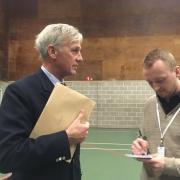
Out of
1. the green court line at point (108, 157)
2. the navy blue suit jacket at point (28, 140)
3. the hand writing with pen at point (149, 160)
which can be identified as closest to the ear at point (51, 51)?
the navy blue suit jacket at point (28, 140)

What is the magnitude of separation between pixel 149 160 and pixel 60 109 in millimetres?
630

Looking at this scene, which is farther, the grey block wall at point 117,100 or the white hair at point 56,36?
the grey block wall at point 117,100

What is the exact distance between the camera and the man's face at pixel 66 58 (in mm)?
2264

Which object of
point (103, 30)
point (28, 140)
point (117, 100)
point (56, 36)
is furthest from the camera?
point (103, 30)

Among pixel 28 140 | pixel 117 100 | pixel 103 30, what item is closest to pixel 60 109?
pixel 28 140

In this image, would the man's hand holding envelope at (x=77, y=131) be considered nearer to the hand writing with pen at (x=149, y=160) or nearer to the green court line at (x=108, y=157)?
the hand writing with pen at (x=149, y=160)

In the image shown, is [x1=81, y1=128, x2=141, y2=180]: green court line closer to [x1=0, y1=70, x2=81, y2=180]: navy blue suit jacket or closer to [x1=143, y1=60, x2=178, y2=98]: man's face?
[x1=143, y1=60, x2=178, y2=98]: man's face

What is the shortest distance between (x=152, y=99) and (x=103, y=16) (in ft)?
33.5

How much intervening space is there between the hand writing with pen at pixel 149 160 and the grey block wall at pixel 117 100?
9.33m

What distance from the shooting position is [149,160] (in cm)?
238

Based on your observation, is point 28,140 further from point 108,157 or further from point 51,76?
point 108,157

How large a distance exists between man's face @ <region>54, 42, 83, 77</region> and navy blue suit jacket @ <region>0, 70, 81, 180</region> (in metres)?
0.11

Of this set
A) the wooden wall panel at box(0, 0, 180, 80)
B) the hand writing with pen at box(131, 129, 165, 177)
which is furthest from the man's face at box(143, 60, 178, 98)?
the wooden wall panel at box(0, 0, 180, 80)

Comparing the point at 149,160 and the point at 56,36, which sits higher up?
the point at 56,36
